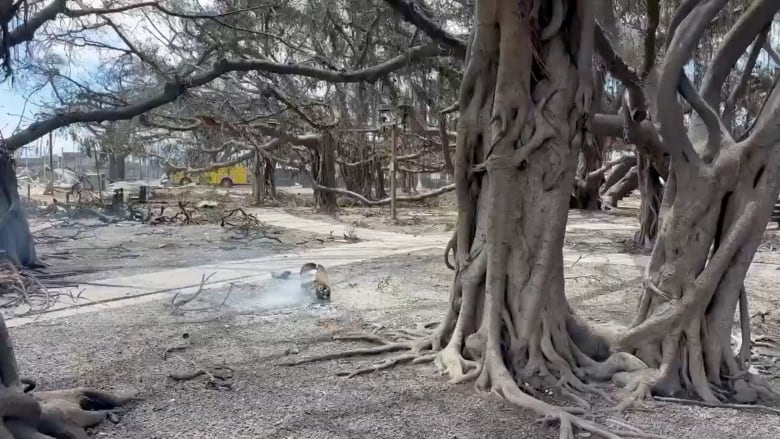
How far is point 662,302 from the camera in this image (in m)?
3.64

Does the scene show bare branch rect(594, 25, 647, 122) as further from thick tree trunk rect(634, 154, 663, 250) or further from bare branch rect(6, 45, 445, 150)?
thick tree trunk rect(634, 154, 663, 250)

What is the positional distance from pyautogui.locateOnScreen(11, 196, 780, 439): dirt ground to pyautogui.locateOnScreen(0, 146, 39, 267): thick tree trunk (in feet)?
8.98

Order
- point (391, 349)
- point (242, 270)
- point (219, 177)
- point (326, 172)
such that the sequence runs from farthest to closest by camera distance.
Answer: point (219, 177) < point (326, 172) < point (242, 270) < point (391, 349)

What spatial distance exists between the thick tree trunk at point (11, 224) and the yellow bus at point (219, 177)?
56.8ft

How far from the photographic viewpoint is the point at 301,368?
3.83m

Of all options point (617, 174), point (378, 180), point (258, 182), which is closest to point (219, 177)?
point (258, 182)

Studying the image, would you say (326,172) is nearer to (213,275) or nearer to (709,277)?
(213,275)

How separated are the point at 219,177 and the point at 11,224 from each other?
2626 cm

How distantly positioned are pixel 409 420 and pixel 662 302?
1.75 meters

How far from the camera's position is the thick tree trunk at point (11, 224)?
7.34 meters

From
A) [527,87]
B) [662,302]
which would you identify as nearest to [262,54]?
[527,87]

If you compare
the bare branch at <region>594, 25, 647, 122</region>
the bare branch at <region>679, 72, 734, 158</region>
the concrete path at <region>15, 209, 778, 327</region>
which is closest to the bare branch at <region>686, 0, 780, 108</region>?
the bare branch at <region>679, 72, 734, 158</region>

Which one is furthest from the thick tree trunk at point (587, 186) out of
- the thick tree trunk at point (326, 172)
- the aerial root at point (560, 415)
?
the aerial root at point (560, 415)

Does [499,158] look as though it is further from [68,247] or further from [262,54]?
[68,247]
